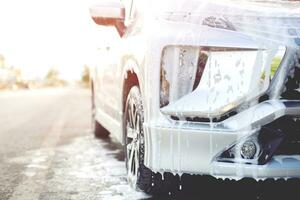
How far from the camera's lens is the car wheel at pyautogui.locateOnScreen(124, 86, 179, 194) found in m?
4.09

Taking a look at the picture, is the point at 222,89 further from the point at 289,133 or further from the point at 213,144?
the point at 289,133

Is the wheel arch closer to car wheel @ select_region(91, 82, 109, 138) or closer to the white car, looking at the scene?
the white car

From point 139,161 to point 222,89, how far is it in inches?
37.8

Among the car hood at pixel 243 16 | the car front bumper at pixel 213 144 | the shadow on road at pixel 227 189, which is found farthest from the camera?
the shadow on road at pixel 227 189

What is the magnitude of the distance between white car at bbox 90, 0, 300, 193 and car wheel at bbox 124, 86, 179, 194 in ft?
0.63

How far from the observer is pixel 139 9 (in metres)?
4.39

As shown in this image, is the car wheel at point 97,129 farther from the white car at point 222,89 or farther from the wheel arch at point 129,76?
the white car at point 222,89

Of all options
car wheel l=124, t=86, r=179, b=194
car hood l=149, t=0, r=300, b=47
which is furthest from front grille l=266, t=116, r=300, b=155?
car wheel l=124, t=86, r=179, b=194

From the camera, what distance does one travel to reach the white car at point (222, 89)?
134 inches

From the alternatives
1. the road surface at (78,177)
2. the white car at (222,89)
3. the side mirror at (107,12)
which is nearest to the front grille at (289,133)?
the white car at (222,89)

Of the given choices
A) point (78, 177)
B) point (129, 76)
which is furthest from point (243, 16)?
point (78, 177)

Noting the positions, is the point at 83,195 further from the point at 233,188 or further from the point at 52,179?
the point at 233,188

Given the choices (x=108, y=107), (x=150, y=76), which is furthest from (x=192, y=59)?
(x=108, y=107)

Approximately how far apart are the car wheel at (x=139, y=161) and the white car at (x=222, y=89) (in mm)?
191
